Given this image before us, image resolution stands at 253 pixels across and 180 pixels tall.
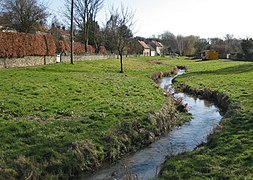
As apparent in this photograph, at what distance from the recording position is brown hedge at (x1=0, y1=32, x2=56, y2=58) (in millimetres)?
30562

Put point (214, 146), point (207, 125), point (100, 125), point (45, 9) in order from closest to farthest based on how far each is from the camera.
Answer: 1. point (214, 146)
2. point (100, 125)
3. point (207, 125)
4. point (45, 9)

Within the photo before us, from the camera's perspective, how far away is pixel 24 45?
112ft

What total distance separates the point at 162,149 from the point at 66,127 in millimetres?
3956

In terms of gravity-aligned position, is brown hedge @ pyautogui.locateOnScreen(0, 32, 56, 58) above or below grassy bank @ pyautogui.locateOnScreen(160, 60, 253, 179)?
above

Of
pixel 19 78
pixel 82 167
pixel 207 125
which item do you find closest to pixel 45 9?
pixel 19 78

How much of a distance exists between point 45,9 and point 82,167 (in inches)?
1833

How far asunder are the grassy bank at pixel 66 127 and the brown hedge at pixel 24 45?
444 inches

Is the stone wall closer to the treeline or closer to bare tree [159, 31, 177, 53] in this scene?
the treeline

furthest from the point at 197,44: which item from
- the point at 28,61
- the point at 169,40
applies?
the point at 28,61

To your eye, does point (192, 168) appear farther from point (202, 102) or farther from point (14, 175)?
point (202, 102)

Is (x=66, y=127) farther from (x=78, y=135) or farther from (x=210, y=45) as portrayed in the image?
(x=210, y=45)

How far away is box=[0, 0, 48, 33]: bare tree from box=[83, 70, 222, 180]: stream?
122ft

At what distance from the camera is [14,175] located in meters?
8.52

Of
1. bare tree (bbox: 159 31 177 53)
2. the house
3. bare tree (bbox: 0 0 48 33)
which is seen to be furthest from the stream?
bare tree (bbox: 159 31 177 53)
